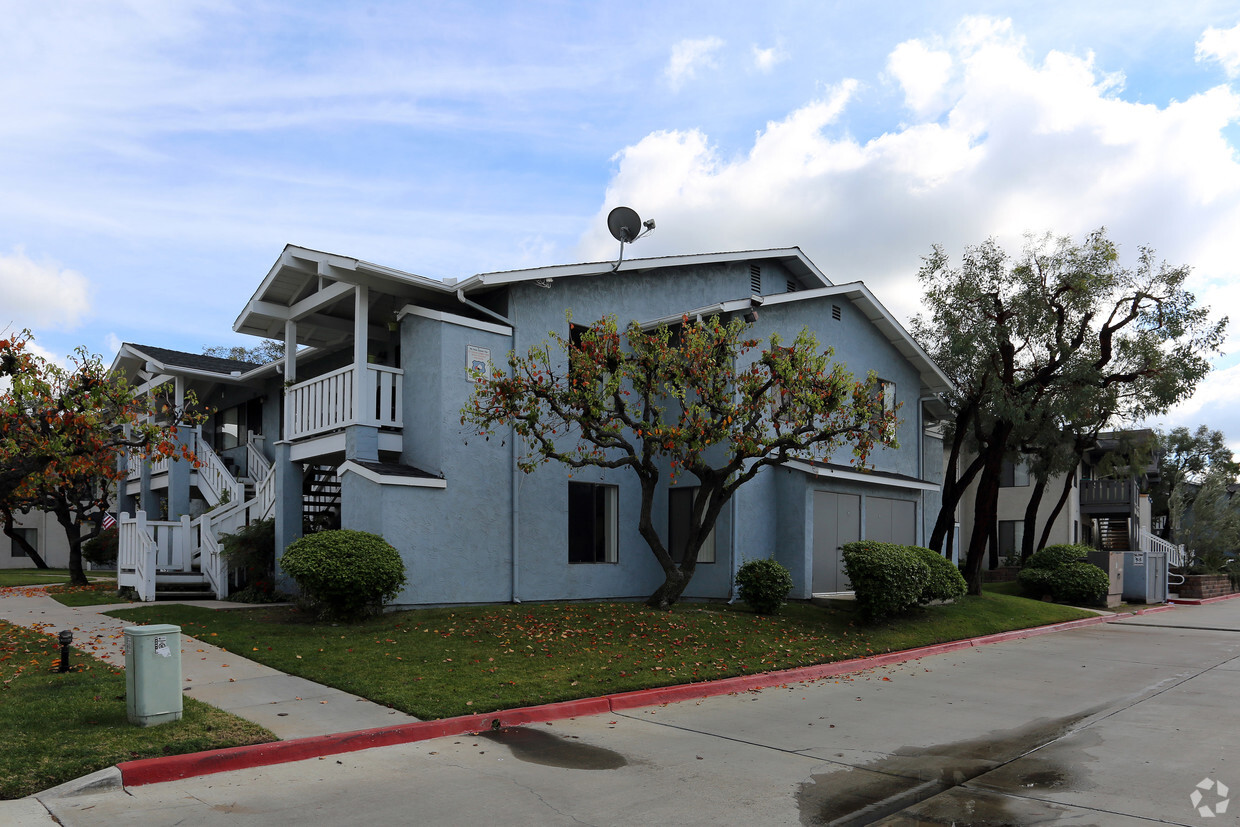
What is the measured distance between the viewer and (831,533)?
19.3 metres

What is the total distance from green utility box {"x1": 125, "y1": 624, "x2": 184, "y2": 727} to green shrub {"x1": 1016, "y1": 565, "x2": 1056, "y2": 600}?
2244 centimetres

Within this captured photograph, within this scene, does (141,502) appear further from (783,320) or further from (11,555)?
(11,555)

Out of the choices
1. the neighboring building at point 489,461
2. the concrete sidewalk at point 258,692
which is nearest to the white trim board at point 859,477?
the neighboring building at point 489,461

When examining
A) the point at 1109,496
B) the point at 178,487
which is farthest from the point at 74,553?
the point at 1109,496

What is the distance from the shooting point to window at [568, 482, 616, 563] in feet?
58.3

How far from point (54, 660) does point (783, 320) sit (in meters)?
14.2

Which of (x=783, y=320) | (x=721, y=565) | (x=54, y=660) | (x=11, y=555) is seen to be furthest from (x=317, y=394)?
(x=11, y=555)

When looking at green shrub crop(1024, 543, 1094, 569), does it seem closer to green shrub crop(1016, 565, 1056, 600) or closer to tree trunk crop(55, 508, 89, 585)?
green shrub crop(1016, 565, 1056, 600)

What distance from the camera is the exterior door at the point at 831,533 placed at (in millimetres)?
18953

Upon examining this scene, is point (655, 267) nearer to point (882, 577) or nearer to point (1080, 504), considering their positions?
point (882, 577)

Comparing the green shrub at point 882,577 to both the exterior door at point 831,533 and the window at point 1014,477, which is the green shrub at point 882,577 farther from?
the window at point 1014,477

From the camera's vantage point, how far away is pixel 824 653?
13.9m

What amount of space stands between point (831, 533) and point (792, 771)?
12.0 m

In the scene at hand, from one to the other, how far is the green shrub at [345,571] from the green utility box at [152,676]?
4.93 meters
